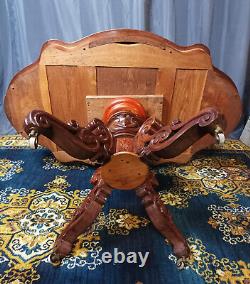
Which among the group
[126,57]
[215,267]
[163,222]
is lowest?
[215,267]

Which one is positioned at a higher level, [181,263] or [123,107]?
[123,107]

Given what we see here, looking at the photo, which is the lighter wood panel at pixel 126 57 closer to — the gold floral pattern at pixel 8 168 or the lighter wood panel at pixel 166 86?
the lighter wood panel at pixel 166 86

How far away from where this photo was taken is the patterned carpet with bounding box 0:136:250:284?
0.84 m

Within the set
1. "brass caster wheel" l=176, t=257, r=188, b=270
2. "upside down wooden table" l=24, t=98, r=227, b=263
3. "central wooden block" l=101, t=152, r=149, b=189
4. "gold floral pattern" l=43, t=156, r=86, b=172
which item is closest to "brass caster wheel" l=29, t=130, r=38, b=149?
"upside down wooden table" l=24, t=98, r=227, b=263

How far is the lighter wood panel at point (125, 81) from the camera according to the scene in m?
1.08

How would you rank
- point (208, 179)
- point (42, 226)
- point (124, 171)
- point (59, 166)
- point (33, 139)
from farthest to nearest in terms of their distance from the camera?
1. point (59, 166)
2. point (208, 179)
3. point (42, 226)
4. point (124, 171)
5. point (33, 139)

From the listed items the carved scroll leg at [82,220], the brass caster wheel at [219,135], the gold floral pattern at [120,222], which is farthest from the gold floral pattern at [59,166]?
the brass caster wheel at [219,135]

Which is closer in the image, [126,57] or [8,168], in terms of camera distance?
[126,57]

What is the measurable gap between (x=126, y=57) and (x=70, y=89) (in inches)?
11.4

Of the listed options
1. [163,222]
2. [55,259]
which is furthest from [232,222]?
[55,259]

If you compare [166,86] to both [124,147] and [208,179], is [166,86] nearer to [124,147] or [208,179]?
[124,147]

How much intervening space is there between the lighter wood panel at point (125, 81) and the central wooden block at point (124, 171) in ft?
1.49

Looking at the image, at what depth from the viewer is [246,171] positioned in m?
1.37

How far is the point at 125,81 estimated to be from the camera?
43.6 inches
